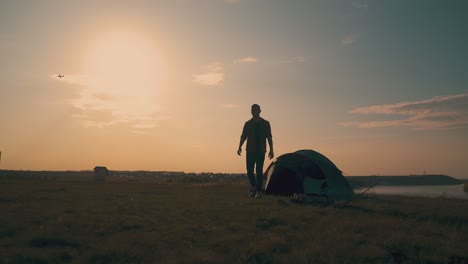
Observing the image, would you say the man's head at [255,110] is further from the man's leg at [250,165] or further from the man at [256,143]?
the man's leg at [250,165]

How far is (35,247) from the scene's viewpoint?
534 cm

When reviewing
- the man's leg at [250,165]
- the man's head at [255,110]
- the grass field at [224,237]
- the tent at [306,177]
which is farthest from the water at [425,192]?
the grass field at [224,237]

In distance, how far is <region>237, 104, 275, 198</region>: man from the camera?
47.3 feet

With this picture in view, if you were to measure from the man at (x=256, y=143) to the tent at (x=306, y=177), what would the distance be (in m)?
1.07

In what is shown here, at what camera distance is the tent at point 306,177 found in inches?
555

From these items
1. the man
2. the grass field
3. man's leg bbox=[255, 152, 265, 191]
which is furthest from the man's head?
the grass field

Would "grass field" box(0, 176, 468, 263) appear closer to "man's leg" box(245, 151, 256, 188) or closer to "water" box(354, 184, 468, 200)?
"man's leg" box(245, 151, 256, 188)

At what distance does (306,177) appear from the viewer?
47.3 ft

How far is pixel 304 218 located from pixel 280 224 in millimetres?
926

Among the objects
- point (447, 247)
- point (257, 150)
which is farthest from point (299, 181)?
point (447, 247)

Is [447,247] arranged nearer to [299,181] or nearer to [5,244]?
[5,244]

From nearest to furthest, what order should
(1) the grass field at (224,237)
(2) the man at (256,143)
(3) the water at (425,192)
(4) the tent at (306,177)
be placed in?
(1) the grass field at (224,237), (4) the tent at (306,177), (2) the man at (256,143), (3) the water at (425,192)

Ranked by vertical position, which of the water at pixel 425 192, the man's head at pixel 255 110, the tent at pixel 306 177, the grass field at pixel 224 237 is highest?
the man's head at pixel 255 110

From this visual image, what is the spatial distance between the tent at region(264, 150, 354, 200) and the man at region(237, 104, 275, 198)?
42.3 inches
